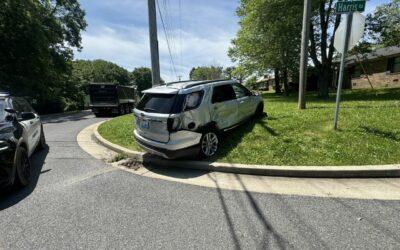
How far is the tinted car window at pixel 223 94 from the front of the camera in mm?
6846

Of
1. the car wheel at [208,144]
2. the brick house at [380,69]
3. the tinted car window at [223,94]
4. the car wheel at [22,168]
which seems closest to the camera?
the car wheel at [22,168]

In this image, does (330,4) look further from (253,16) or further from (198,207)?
(198,207)

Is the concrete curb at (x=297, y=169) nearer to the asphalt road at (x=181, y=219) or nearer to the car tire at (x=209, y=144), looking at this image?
the car tire at (x=209, y=144)

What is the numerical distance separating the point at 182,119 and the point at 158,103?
0.74 m

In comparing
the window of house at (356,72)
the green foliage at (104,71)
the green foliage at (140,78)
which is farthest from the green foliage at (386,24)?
the green foliage at (140,78)

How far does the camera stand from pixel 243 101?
800 centimetres

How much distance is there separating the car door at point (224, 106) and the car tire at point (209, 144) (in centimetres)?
39

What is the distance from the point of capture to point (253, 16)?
21.0 m

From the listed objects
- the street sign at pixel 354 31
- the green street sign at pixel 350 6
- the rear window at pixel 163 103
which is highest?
the green street sign at pixel 350 6

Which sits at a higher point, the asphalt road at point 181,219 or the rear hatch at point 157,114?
the rear hatch at point 157,114

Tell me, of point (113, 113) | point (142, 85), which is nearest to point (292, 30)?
point (113, 113)

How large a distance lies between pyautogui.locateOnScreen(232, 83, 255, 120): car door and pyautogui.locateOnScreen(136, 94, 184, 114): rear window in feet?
7.99

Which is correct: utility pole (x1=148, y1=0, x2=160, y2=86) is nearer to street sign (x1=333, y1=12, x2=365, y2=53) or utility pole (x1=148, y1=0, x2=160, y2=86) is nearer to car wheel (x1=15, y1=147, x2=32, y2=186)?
car wheel (x1=15, y1=147, x2=32, y2=186)

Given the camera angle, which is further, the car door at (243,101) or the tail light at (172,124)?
the car door at (243,101)
